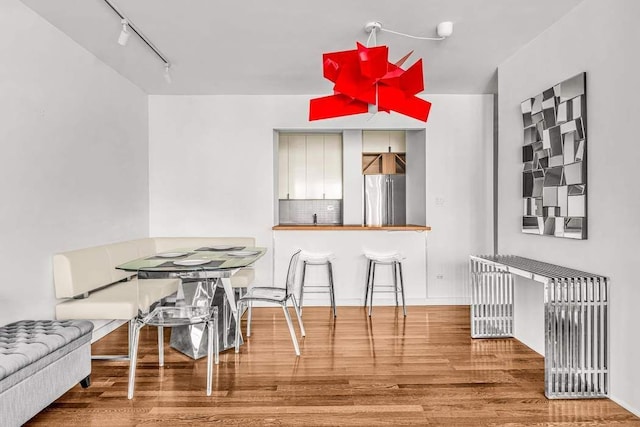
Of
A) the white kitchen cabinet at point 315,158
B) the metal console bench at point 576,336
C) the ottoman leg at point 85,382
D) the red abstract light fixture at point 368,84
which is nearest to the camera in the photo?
the red abstract light fixture at point 368,84

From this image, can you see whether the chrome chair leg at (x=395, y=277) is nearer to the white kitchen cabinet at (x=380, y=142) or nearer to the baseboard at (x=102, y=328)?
the white kitchen cabinet at (x=380, y=142)

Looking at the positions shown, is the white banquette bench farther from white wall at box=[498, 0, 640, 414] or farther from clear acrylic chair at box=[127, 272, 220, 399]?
white wall at box=[498, 0, 640, 414]

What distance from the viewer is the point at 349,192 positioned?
21.0 ft

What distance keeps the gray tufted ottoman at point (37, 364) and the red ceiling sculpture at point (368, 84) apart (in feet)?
7.02

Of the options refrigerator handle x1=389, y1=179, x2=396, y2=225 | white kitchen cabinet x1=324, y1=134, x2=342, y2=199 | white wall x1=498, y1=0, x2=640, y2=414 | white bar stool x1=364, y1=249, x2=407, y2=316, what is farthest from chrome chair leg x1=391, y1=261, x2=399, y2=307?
white kitchen cabinet x1=324, y1=134, x2=342, y2=199

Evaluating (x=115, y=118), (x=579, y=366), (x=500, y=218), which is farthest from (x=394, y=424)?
(x=115, y=118)

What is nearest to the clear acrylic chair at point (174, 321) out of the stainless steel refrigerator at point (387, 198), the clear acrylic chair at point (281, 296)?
the clear acrylic chair at point (281, 296)

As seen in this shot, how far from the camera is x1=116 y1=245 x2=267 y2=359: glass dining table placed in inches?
119

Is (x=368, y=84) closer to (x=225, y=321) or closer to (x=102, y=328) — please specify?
(x=225, y=321)

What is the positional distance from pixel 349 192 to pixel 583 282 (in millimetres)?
4008

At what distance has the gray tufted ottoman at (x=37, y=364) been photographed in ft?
6.83

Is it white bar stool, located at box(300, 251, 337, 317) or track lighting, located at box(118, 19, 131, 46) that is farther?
white bar stool, located at box(300, 251, 337, 317)

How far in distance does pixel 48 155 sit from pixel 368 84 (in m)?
2.51

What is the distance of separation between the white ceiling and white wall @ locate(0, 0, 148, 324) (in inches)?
7.6
